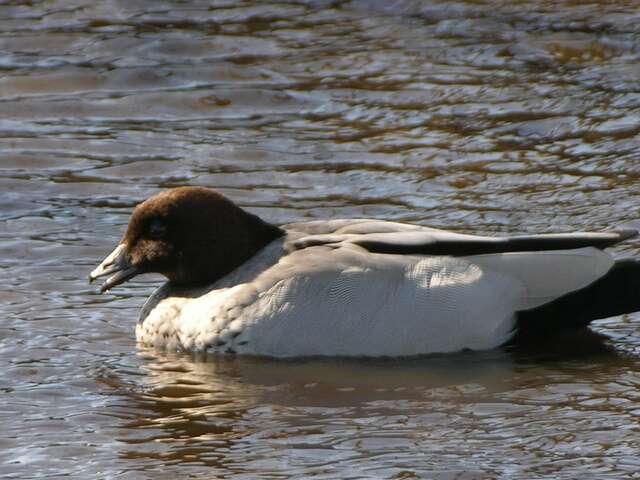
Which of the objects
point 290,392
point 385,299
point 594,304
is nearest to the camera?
point 290,392

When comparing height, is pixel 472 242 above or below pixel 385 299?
above

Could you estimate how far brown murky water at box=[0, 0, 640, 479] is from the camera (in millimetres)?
6945

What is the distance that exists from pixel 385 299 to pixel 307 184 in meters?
3.45

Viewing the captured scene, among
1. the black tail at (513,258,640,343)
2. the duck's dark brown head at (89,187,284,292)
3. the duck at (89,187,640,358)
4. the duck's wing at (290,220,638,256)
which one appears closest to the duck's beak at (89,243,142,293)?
the duck's dark brown head at (89,187,284,292)

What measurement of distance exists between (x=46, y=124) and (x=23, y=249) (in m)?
2.99

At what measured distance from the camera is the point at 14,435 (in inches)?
279

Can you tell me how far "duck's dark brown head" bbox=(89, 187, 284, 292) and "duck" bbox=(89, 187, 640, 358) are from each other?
7.6 inches

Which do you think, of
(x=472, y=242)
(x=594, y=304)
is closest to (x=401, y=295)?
(x=472, y=242)

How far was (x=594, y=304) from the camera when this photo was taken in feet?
27.2

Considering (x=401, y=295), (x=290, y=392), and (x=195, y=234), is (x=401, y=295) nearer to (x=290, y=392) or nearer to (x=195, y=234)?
(x=290, y=392)

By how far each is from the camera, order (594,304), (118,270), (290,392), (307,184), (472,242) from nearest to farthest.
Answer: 1. (290,392)
2. (472,242)
3. (594,304)
4. (118,270)
5. (307,184)

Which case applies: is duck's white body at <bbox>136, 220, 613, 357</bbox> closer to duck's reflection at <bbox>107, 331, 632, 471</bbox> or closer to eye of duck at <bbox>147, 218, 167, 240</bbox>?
duck's reflection at <bbox>107, 331, 632, 471</bbox>

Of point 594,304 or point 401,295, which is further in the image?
point 594,304

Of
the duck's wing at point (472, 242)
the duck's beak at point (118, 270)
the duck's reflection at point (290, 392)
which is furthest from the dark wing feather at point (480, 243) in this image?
the duck's beak at point (118, 270)
